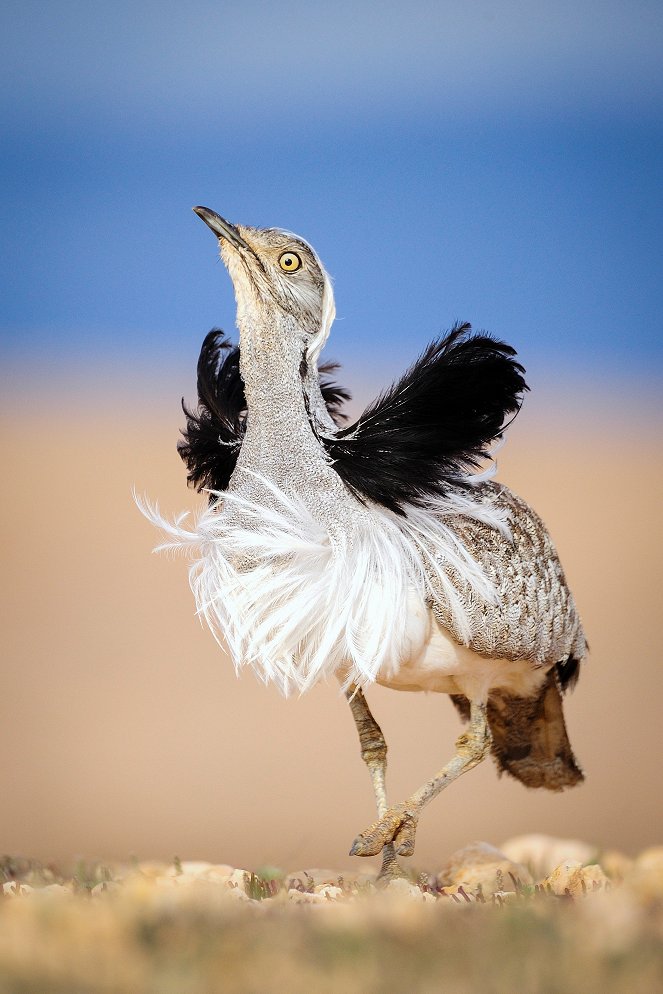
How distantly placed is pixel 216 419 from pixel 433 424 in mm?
871

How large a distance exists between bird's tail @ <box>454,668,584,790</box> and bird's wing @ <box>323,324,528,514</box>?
113cm

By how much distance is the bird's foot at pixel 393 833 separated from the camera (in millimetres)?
3877

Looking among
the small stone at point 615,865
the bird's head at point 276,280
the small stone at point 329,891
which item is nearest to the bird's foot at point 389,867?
the small stone at point 329,891

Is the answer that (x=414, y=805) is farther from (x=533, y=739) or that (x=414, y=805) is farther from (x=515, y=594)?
(x=533, y=739)

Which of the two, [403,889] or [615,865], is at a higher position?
[615,865]

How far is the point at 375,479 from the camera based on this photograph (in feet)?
12.6

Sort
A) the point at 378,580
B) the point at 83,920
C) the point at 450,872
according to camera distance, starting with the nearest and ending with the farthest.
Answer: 1. the point at 83,920
2. the point at 378,580
3. the point at 450,872

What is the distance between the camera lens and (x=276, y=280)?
12.7ft

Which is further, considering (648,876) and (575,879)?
(575,879)

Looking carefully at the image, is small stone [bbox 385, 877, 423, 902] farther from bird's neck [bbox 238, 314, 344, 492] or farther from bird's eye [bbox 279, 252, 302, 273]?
bird's eye [bbox 279, 252, 302, 273]

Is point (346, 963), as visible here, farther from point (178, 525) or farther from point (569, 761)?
point (569, 761)

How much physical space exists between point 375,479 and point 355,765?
5.12 meters

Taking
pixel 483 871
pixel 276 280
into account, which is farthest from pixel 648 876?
pixel 276 280

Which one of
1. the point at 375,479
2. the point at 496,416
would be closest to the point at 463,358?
the point at 496,416
